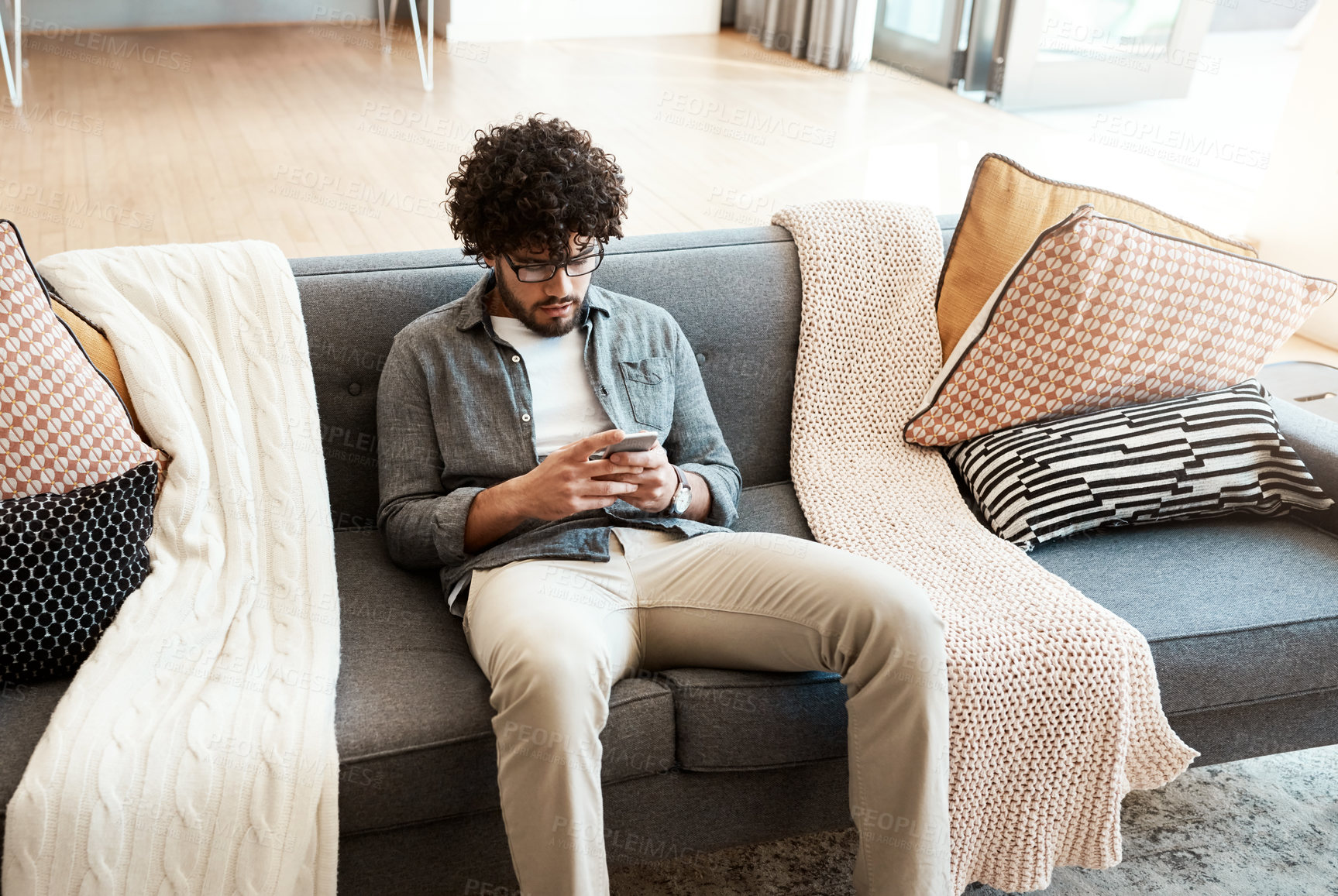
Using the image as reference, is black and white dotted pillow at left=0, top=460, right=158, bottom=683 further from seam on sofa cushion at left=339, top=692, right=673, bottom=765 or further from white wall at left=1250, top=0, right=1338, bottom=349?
white wall at left=1250, top=0, right=1338, bottom=349

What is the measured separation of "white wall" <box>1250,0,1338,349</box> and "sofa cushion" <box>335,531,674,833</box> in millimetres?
2910

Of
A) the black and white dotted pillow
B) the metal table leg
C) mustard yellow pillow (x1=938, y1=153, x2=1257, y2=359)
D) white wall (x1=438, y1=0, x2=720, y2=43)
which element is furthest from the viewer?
white wall (x1=438, y1=0, x2=720, y2=43)

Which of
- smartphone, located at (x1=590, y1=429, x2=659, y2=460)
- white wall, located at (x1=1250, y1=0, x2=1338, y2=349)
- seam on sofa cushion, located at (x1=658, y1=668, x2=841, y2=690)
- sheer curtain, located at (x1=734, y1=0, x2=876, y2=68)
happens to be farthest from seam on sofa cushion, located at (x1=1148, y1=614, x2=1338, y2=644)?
sheer curtain, located at (x1=734, y1=0, x2=876, y2=68)

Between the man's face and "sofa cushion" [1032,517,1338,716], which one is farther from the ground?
the man's face

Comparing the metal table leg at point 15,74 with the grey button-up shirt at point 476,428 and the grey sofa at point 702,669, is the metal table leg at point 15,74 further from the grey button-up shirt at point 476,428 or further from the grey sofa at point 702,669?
the grey button-up shirt at point 476,428

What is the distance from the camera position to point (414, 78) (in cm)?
581

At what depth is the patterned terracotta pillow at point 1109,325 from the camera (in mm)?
1821

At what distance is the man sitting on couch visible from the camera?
4.32 ft

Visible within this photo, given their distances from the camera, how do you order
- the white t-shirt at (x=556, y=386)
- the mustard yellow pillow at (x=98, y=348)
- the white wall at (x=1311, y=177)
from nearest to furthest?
the mustard yellow pillow at (x=98, y=348) < the white t-shirt at (x=556, y=386) < the white wall at (x=1311, y=177)

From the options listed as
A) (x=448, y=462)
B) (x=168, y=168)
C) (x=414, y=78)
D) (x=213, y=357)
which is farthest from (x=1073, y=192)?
(x=414, y=78)

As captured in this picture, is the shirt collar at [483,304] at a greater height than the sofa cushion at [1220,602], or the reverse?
the shirt collar at [483,304]

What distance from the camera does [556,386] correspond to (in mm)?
1707

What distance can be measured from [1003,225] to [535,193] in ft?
2.86

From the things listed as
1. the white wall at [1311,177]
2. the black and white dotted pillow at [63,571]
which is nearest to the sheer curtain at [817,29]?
the white wall at [1311,177]
